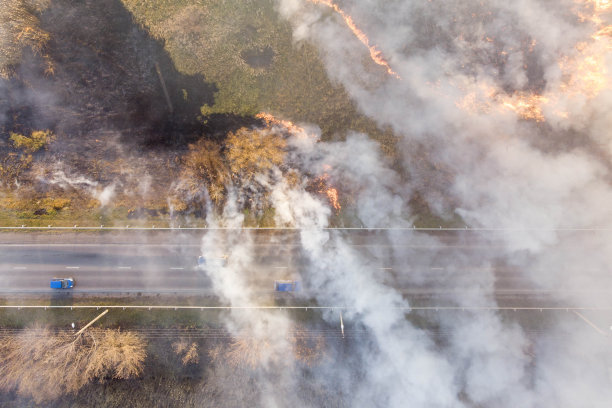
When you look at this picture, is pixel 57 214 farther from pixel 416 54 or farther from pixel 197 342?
pixel 416 54

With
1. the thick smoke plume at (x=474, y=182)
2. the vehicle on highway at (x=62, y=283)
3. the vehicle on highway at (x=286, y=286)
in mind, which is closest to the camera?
the vehicle on highway at (x=62, y=283)

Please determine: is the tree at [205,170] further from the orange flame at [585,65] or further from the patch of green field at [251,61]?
the orange flame at [585,65]

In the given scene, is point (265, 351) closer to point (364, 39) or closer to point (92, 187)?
point (92, 187)

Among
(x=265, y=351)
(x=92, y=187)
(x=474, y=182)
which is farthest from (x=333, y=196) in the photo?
(x=92, y=187)

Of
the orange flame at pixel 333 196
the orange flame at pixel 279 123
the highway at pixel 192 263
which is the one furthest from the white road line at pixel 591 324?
the orange flame at pixel 279 123

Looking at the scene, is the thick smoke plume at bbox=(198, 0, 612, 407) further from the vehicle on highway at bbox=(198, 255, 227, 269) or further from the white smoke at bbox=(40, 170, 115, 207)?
the white smoke at bbox=(40, 170, 115, 207)

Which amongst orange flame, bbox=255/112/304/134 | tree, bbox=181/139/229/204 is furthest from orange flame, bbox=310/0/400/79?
tree, bbox=181/139/229/204
